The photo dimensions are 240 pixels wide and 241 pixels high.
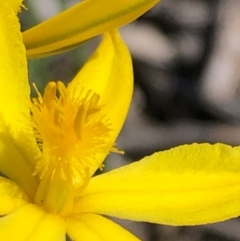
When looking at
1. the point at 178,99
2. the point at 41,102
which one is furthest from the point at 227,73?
the point at 41,102

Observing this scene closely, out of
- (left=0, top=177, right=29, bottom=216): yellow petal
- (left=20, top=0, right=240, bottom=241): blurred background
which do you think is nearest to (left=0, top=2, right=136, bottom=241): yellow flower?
(left=0, top=177, right=29, bottom=216): yellow petal

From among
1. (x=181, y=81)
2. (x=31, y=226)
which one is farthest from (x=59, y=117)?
(x=181, y=81)

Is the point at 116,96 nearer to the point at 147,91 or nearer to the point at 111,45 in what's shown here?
the point at 111,45

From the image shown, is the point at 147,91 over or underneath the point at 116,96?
underneath

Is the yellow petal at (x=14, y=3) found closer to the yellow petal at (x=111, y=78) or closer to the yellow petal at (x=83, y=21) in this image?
the yellow petal at (x=83, y=21)

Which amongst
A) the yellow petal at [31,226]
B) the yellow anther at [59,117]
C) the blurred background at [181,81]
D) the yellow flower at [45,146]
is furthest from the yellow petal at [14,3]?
the blurred background at [181,81]

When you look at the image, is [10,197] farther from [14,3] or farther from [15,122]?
[14,3]
